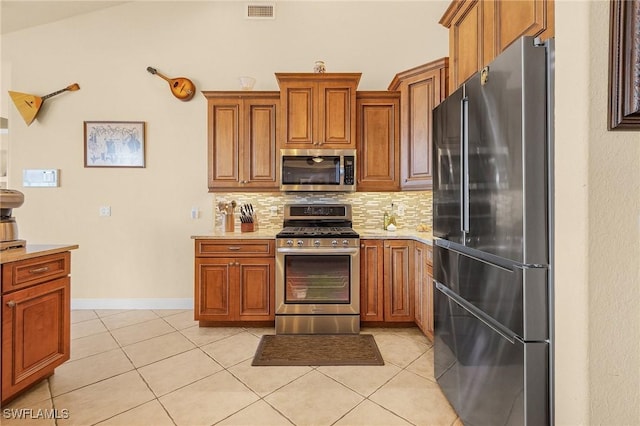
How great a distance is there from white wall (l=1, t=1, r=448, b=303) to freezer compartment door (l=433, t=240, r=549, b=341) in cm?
274

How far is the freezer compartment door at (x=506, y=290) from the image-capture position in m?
1.14

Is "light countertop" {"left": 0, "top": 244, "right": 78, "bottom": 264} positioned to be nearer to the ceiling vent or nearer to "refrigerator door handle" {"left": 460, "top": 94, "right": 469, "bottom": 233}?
"refrigerator door handle" {"left": 460, "top": 94, "right": 469, "bottom": 233}

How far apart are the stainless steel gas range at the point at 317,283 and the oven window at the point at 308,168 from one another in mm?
604

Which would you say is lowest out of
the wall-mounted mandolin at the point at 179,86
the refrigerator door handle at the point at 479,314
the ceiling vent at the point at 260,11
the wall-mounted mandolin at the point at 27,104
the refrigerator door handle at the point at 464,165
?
the refrigerator door handle at the point at 479,314

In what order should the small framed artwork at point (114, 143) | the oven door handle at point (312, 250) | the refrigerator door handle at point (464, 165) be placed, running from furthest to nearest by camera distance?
the small framed artwork at point (114, 143)
the oven door handle at point (312, 250)
the refrigerator door handle at point (464, 165)

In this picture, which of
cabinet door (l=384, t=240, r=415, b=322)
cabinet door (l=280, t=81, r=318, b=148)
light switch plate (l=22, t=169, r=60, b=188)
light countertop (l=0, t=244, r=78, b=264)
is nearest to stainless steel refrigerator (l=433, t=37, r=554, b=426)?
cabinet door (l=384, t=240, r=415, b=322)

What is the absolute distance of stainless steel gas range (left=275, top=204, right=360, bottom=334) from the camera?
288 cm

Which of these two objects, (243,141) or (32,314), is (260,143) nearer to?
(243,141)

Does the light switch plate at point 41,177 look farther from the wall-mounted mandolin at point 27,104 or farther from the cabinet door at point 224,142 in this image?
the cabinet door at point 224,142

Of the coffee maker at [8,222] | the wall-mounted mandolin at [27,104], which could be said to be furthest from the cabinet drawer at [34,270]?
the wall-mounted mandolin at [27,104]

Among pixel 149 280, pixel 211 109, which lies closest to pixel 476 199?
pixel 211 109

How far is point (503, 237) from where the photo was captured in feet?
4.05

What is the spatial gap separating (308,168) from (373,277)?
50.5 inches

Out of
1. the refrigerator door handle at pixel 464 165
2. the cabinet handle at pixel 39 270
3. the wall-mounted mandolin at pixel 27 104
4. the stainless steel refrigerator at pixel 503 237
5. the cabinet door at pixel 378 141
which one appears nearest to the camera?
the stainless steel refrigerator at pixel 503 237
